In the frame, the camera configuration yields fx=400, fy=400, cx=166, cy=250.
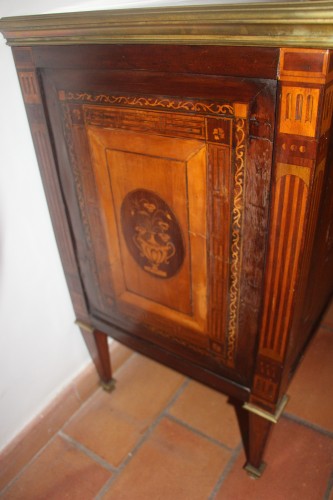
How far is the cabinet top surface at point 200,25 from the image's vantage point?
545mm

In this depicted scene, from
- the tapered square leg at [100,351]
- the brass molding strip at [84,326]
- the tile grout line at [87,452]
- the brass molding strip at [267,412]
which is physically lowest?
the tile grout line at [87,452]

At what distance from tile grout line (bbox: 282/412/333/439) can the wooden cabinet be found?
280mm

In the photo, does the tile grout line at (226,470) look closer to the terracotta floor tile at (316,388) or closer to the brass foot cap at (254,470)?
the brass foot cap at (254,470)

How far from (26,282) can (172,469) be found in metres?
0.75

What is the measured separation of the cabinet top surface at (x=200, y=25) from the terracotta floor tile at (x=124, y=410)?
4.01 feet

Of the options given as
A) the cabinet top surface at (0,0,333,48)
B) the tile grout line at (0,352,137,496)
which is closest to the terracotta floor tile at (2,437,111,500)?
the tile grout line at (0,352,137,496)

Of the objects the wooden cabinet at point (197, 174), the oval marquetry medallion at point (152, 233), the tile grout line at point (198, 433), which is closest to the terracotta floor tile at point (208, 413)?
the tile grout line at point (198, 433)

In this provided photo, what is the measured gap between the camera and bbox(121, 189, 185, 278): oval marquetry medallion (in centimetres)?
91

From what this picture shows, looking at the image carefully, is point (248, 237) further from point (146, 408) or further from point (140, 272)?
point (146, 408)

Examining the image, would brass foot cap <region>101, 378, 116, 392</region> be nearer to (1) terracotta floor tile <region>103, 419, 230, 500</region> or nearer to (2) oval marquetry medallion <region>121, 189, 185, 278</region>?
(1) terracotta floor tile <region>103, 419, 230, 500</region>

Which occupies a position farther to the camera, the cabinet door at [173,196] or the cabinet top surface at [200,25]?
the cabinet door at [173,196]

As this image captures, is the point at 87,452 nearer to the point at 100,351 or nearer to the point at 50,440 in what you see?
the point at 50,440

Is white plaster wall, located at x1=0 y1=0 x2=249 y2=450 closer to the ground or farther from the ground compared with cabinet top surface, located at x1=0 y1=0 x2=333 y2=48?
closer to the ground

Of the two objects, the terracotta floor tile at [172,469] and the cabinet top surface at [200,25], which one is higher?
the cabinet top surface at [200,25]
